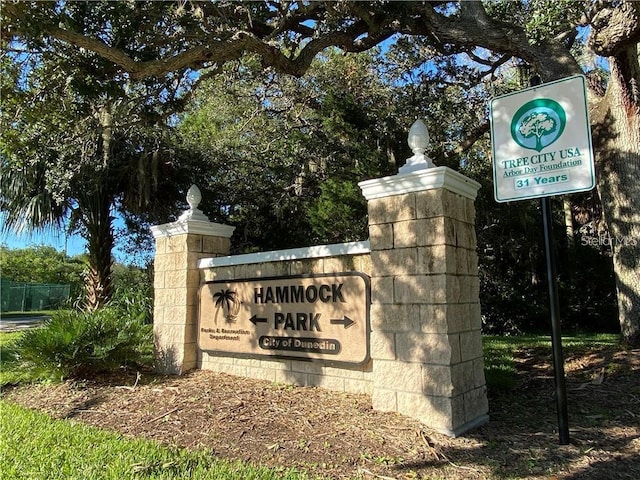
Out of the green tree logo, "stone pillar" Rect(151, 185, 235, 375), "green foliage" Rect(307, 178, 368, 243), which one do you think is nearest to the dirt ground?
"stone pillar" Rect(151, 185, 235, 375)

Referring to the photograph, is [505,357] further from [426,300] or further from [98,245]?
[98,245]

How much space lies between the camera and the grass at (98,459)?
3.22 meters

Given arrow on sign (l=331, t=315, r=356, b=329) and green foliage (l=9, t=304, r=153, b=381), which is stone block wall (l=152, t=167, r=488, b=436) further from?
green foliage (l=9, t=304, r=153, b=381)

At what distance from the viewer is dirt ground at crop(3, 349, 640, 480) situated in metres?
3.29

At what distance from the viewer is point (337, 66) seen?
10.5 m

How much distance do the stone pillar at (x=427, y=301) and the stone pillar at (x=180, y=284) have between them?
2.83 metres

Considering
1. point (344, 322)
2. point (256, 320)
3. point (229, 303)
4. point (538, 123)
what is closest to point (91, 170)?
point (229, 303)

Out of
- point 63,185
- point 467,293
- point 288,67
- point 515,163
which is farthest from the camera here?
point 63,185

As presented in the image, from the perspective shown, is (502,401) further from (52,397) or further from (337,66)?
(337,66)

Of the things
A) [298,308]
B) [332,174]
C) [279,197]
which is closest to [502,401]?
[298,308]

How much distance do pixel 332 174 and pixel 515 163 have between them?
6.34 meters

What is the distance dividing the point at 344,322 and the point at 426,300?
1.02 meters

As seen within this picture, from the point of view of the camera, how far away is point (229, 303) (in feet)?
19.3

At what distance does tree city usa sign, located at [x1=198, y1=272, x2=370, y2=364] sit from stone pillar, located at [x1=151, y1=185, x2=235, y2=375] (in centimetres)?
17
